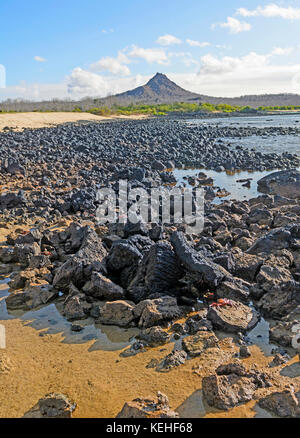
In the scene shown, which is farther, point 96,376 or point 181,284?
point 181,284

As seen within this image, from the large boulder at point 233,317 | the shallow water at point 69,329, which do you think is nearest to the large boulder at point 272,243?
the large boulder at point 233,317

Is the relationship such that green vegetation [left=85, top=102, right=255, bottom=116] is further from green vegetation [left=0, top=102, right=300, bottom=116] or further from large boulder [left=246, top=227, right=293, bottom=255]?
large boulder [left=246, top=227, right=293, bottom=255]

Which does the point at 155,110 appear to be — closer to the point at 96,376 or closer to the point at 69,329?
the point at 69,329

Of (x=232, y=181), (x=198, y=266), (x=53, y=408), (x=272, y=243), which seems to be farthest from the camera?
(x=232, y=181)

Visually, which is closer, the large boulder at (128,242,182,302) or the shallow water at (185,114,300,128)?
the large boulder at (128,242,182,302)

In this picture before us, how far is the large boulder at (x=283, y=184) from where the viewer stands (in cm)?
1140

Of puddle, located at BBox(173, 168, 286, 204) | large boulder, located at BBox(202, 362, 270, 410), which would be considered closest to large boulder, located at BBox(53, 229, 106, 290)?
large boulder, located at BBox(202, 362, 270, 410)

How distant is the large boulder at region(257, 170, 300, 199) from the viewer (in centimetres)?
1140

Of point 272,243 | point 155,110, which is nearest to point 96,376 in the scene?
point 272,243

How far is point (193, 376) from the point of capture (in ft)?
13.0

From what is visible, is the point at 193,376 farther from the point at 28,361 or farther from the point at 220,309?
the point at 28,361

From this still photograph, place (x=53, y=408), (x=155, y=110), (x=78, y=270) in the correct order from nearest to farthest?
1. (x=53, y=408)
2. (x=78, y=270)
3. (x=155, y=110)

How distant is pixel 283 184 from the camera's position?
11773 mm
